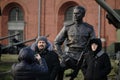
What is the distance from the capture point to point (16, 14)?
4078 cm

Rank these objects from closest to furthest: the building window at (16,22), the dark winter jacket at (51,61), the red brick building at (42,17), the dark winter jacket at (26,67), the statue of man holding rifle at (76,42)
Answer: the dark winter jacket at (26,67), the dark winter jacket at (51,61), the statue of man holding rifle at (76,42), the red brick building at (42,17), the building window at (16,22)

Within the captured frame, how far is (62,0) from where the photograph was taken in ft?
128

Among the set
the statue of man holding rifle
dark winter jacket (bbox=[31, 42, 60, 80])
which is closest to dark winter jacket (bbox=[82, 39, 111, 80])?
the statue of man holding rifle

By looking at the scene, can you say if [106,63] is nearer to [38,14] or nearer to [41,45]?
[41,45]

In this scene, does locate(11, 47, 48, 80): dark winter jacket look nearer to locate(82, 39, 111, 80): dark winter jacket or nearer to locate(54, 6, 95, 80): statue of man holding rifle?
locate(82, 39, 111, 80): dark winter jacket

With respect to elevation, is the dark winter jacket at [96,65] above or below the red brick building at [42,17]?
below

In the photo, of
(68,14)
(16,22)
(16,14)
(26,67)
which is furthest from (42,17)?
(26,67)

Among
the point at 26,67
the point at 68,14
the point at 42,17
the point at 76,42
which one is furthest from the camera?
the point at 68,14

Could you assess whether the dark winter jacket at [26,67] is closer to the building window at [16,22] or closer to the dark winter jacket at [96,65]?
the dark winter jacket at [96,65]

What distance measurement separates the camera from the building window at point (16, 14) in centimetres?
4050

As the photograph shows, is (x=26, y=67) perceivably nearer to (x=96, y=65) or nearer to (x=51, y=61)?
(x=51, y=61)

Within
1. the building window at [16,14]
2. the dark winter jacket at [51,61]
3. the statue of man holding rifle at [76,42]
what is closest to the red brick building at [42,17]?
the building window at [16,14]

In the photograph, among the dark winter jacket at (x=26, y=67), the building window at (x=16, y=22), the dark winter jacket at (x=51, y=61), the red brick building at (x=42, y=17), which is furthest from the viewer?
the building window at (x=16, y=22)

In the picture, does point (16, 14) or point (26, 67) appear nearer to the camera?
point (26, 67)
